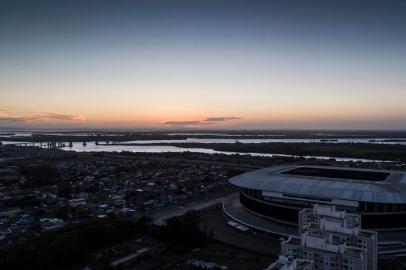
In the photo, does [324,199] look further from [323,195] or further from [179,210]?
[179,210]

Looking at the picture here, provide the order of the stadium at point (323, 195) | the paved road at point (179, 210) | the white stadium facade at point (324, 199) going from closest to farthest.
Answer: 1. the white stadium facade at point (324, 199)
2. the stadium at point (323, 195)
3. the paved road at point (179, 210)

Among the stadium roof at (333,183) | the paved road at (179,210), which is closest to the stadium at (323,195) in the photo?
the stadium roof at (333,183)

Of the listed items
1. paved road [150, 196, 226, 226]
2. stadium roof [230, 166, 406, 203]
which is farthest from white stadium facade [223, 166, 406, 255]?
paved road [150, 196, 226, 226]

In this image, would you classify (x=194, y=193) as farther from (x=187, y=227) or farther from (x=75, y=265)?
(x=75, y=265)

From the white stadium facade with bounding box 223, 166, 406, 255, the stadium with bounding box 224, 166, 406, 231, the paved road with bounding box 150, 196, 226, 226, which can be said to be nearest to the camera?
the white stadium facade with bounding box 223, 166, 406, 255

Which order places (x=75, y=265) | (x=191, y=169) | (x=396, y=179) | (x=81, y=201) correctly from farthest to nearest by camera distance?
(x=191, y=169) → (x=81, y=201) → (x=396, y=179) → (x=75, y=265)

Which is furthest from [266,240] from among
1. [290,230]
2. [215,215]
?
[215,215]

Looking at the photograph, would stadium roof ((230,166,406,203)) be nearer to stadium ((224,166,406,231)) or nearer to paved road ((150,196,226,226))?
stadium ((224,166,406,231))

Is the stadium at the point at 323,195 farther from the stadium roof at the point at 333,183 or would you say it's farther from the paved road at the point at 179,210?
the paved road at the point at 179,210
